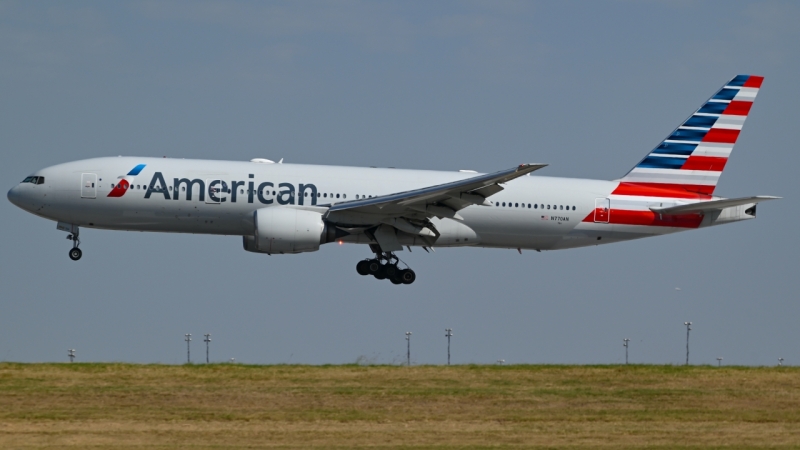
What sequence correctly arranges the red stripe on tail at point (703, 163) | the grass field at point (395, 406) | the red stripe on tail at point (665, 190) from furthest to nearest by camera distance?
1. the red stripe on tail at point (703, 163)
2. the red stripe on tail at point (665, 190)
3. the grass field at point (395, 406)

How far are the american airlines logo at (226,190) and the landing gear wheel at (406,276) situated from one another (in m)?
4.47

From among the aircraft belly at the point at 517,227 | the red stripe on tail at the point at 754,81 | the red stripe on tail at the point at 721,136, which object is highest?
the red stripe on tail at the point at 754,81

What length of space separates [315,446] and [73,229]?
2008cm

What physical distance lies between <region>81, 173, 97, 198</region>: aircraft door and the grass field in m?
9.98

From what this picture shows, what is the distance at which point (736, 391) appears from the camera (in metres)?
25.4

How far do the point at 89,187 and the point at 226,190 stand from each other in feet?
14.1

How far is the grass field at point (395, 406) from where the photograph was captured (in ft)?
63.8

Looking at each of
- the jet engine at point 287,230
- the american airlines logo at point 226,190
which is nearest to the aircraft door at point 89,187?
the american airlines logo at point 226,190

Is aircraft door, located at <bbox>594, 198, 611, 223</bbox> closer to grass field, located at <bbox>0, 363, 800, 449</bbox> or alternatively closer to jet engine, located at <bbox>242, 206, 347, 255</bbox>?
jet engine, located at <bbox>242, 206, 347, 255</bbox>

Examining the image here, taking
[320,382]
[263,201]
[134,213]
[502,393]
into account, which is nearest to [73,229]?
[134,213]

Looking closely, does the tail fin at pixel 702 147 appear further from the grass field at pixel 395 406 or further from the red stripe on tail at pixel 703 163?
the grass field at pixel 395 406

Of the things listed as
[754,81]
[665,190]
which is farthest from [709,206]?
[754,81]

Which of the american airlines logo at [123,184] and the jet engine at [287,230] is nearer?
the jet engine at [287,230]

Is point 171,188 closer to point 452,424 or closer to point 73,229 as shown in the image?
point 73,229
